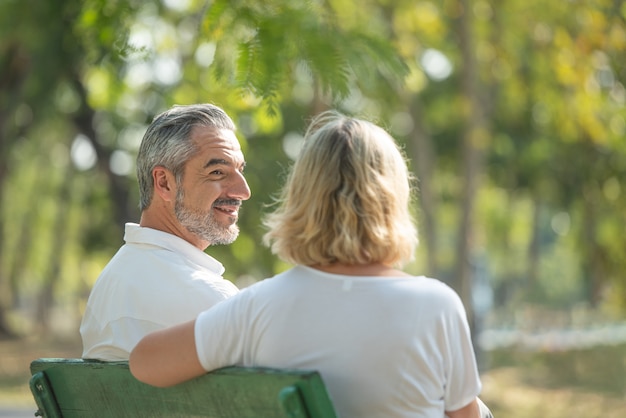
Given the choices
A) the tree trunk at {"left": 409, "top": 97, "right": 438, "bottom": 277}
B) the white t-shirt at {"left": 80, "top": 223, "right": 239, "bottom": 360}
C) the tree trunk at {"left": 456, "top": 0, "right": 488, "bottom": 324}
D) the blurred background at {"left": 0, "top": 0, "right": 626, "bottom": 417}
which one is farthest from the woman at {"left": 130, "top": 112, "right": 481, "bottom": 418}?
the tree trunk at {"left": 409, "top": 97, "right": 438, "bottom": 277}

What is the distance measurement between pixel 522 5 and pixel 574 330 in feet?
34.7

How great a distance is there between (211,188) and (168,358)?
1.16 metres

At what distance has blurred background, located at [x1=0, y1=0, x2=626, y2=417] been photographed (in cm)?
516

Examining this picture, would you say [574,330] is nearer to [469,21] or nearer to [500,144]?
[500,144]

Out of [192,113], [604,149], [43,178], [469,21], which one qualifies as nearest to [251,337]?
[192,113]

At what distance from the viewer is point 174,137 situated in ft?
12.3

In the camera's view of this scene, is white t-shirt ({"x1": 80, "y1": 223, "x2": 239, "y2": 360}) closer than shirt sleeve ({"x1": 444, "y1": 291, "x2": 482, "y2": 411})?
No

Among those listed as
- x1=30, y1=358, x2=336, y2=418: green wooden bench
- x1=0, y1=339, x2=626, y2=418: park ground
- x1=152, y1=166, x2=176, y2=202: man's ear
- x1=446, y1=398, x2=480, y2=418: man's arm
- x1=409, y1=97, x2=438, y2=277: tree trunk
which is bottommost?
x1=0, y1=339, x2=626, y2=418: park ground

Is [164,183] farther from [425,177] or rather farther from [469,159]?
[425,177]

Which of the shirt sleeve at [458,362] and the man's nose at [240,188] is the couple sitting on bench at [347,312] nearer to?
the shirt sleeve at [458,362]

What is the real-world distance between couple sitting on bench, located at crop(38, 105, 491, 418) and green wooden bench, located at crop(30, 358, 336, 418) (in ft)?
0.10

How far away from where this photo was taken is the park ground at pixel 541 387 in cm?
1573

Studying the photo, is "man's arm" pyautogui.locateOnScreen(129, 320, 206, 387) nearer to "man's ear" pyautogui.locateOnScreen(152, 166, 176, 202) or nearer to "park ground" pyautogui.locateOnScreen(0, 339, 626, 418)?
"man's ear" pyautogui.locateOnScreen(152, 166, 176, 202)

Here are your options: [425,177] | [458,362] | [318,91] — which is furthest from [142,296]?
[425,177]
